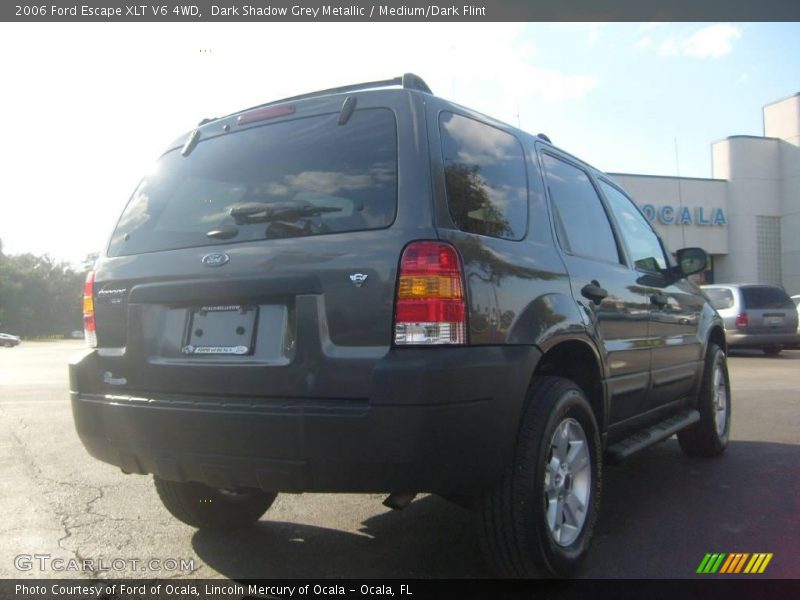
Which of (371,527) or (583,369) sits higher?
(583,369)

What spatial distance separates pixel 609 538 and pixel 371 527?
1251 millimetres

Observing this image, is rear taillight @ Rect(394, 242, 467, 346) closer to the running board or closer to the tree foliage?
the running board

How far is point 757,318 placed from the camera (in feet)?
48.5

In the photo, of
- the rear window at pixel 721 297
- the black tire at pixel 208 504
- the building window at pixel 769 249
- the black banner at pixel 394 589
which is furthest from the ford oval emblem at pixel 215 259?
the building window at pixel 769 249

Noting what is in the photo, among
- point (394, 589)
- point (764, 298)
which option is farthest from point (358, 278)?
point (764, 298)

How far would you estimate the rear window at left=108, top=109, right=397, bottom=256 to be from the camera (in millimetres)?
2709

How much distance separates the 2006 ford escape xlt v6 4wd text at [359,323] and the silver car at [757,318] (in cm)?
1270

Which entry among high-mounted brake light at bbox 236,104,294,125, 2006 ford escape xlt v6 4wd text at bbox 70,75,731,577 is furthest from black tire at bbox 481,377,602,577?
high-mounted brake light at bbox 236,104,294,125

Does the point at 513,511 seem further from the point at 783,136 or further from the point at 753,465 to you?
the point at 783,136

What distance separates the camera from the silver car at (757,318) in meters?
14.7

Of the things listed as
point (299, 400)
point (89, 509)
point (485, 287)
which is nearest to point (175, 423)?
point (299, 400)

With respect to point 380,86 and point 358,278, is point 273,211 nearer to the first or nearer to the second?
point 358,278

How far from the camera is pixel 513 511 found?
2.72 m

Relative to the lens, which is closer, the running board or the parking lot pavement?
the parking lot pavement
